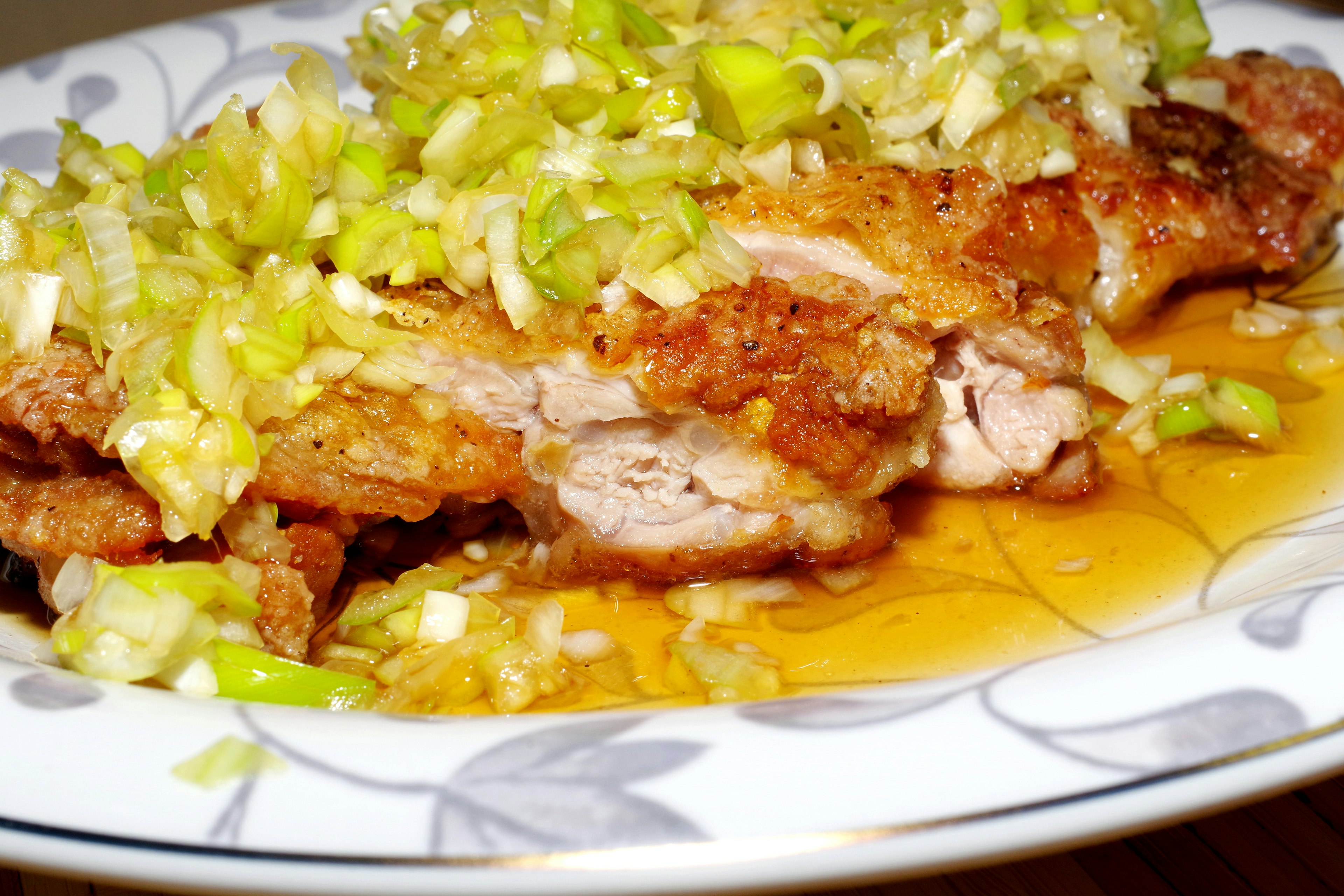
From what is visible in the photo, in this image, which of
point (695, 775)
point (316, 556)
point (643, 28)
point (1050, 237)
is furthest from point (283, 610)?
point (1050, 237)

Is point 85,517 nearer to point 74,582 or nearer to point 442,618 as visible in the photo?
point 74,582

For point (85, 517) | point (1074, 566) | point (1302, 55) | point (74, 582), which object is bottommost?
point (1074, 566)

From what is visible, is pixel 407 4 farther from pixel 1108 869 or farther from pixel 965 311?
pixel 1108 869

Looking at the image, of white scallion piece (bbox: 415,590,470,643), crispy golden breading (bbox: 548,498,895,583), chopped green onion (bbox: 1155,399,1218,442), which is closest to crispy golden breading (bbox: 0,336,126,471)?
white scallion piece (bbox: 415,590,470,643)

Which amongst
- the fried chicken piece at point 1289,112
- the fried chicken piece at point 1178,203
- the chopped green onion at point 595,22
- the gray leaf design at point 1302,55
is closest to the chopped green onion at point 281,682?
the chopped green onion at point 595,22

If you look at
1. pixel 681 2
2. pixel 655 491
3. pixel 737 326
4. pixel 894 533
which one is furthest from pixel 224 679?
pixel 681 2

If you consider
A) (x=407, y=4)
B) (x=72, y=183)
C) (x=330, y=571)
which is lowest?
(x=330, y=571)
